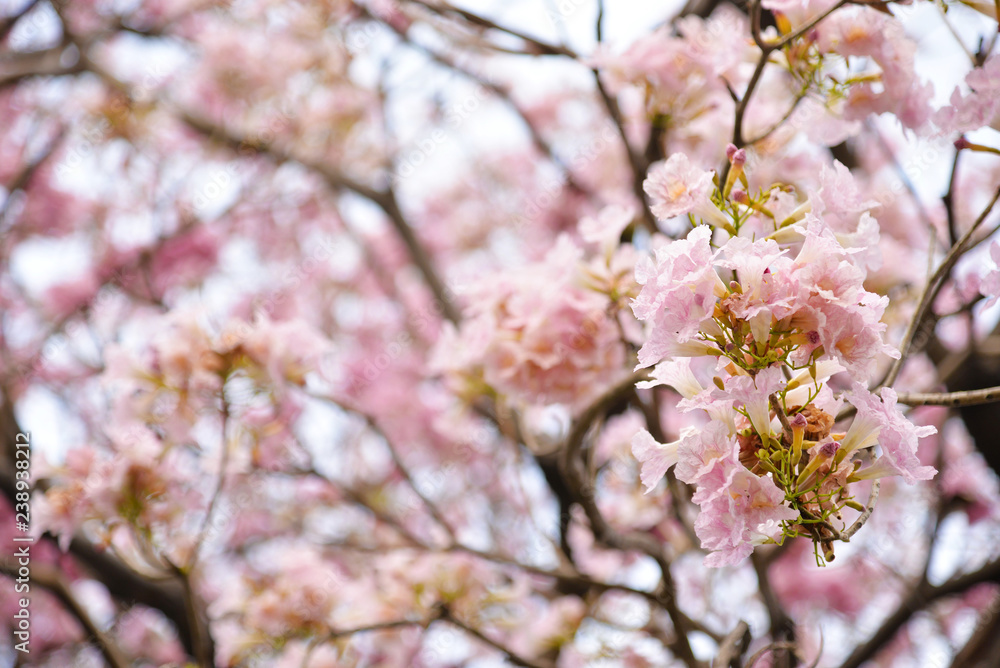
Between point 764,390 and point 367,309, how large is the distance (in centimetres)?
653

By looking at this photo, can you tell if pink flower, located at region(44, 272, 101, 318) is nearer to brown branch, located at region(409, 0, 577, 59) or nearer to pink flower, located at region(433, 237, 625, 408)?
brown branch, located at region(409, 0, 577, 59)

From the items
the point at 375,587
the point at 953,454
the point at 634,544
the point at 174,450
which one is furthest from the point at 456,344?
the point at 953,454

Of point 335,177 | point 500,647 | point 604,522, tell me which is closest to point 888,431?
point 604,522

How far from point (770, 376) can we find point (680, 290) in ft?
0.54

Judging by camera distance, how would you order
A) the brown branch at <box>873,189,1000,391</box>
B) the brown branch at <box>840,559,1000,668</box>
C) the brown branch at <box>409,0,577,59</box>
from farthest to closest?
1. the brown branch at <box>840,559,1000,668</box>
2. the brown branch at <box>409,0,577,59</box>
3. the brown branch at <box>873,189,1000,391</box>

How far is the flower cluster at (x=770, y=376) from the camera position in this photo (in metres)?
0.96

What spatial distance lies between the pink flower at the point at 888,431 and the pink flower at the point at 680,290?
0.24 meters

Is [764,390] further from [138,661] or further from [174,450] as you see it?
[138,661]

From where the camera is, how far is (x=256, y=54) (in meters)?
5.41

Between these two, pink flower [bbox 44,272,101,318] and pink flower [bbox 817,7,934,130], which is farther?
pink flower [bbox 44,272,101,318]

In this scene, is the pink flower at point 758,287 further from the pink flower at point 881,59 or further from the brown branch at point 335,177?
the brown branch at point 335,177

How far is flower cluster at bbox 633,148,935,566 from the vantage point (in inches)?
37.7

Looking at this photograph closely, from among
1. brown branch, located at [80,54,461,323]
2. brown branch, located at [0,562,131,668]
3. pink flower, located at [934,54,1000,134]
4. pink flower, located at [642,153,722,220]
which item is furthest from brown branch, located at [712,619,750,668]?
brown branch, located at [80,54,461,323]

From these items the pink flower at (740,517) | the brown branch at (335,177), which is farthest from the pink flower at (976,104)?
the brown branch at (335,177)
